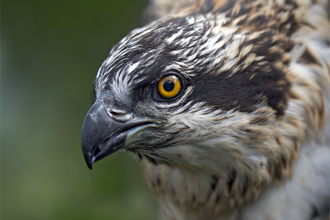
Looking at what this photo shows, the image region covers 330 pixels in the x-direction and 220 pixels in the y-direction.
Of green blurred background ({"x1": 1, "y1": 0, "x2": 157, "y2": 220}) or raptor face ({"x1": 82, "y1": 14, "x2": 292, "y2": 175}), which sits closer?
raptor face ({"x1": 82, "y1": 14, "x2": 292, "y2": 175})

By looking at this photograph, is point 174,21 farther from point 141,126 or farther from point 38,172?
point 38,172

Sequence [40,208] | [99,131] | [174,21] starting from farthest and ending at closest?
[40,208] → [174,21] → [99,131]

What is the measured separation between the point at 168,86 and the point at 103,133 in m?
0.34

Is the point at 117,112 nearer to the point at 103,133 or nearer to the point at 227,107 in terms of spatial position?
the point at 103,133

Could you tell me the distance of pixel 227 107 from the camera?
176 centimetres

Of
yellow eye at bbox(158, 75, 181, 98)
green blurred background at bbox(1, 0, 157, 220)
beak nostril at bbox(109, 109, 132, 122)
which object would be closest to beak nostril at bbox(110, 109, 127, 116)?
beak nostril at bbox(109, 109, 132, 122)

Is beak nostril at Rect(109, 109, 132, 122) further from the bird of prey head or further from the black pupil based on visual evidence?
the black pupil

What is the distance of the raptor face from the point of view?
165cm

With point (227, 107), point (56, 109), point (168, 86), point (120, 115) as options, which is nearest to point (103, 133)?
point (120, 115)

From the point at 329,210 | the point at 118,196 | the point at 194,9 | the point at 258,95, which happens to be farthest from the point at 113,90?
the point at 118,196

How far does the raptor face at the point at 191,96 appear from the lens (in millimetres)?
1650

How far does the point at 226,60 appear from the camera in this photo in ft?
5.84

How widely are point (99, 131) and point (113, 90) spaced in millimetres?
191

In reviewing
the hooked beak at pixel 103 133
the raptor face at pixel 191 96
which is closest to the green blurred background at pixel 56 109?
the raptor face at pixel 191 96
